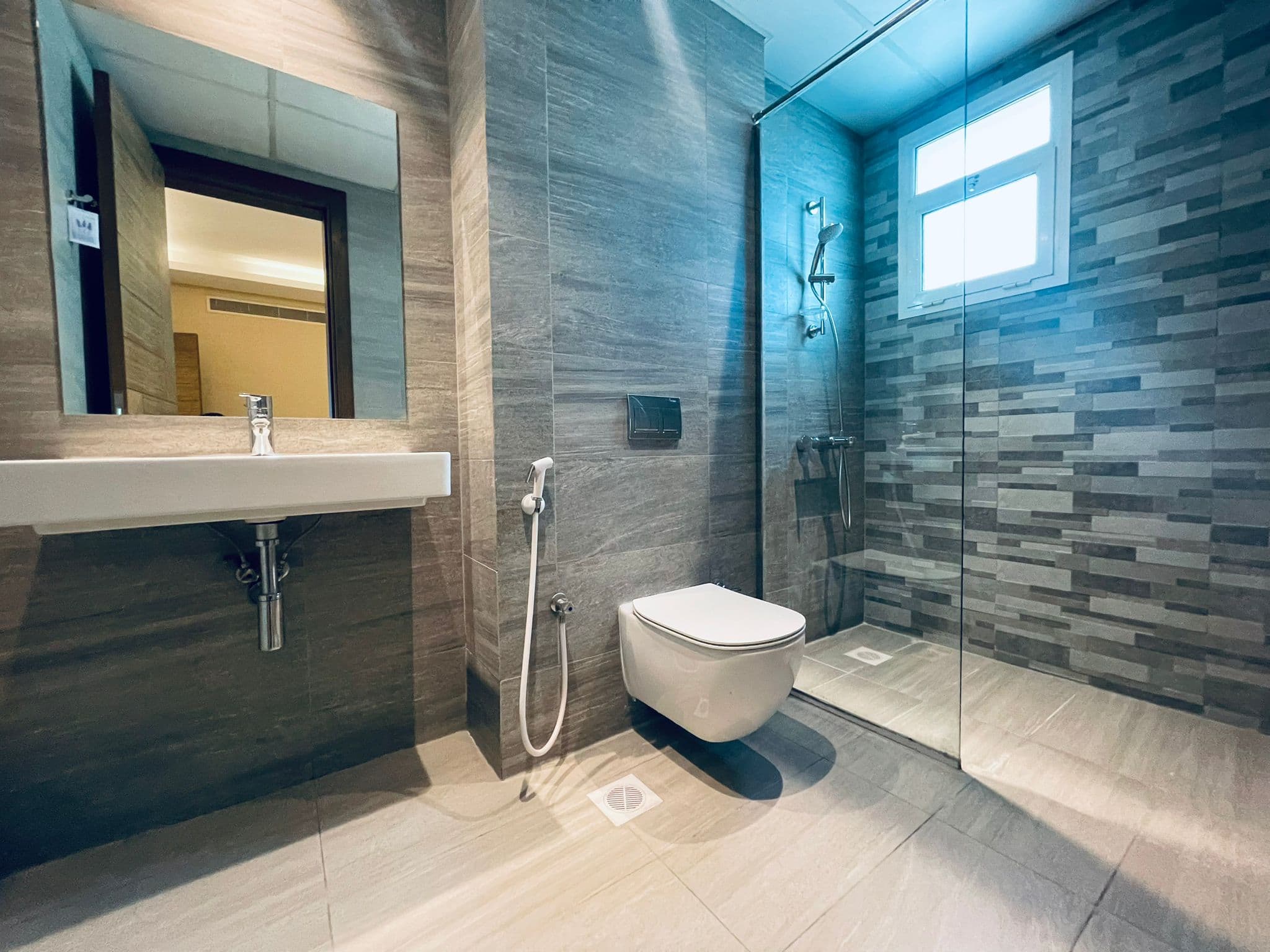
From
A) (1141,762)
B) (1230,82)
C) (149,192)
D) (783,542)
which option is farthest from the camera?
(783,542)

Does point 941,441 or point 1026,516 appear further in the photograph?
point 1026,516

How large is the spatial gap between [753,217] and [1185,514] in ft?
6.13

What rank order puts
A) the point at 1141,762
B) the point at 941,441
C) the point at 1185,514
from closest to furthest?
the point at 1141,762 → the point at 1185,514 → the point at 941,441

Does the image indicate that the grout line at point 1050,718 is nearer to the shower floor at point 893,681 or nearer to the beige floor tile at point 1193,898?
the shower floor at point 893,681

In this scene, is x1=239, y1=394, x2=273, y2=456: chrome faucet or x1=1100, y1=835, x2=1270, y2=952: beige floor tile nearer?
x1=1100, y1=835, x2=1270, y2=952: beige floor tile

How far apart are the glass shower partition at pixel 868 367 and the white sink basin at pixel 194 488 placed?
1.41 metres

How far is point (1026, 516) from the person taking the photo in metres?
2.12

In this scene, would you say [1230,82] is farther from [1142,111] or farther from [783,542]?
[783,542]

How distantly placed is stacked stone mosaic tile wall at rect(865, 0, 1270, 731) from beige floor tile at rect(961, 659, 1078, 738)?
97mm

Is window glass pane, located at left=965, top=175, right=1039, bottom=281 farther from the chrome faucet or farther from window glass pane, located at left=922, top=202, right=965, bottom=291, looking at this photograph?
the chrome faucet

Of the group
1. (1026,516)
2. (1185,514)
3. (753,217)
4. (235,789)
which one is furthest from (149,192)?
(1185,514)

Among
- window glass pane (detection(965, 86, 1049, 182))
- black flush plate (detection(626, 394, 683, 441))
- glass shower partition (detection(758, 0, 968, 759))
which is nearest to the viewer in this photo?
black flush plate (detection(626, 394, 683, 441))

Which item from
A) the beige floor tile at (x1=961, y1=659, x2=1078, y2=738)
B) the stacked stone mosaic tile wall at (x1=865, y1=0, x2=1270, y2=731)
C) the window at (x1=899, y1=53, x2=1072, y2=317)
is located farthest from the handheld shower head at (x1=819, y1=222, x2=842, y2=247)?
the beige floor tile at (x1=961, y1=659, x2=1078, y2=738)

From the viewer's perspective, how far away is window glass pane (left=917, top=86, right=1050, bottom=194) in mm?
1973
